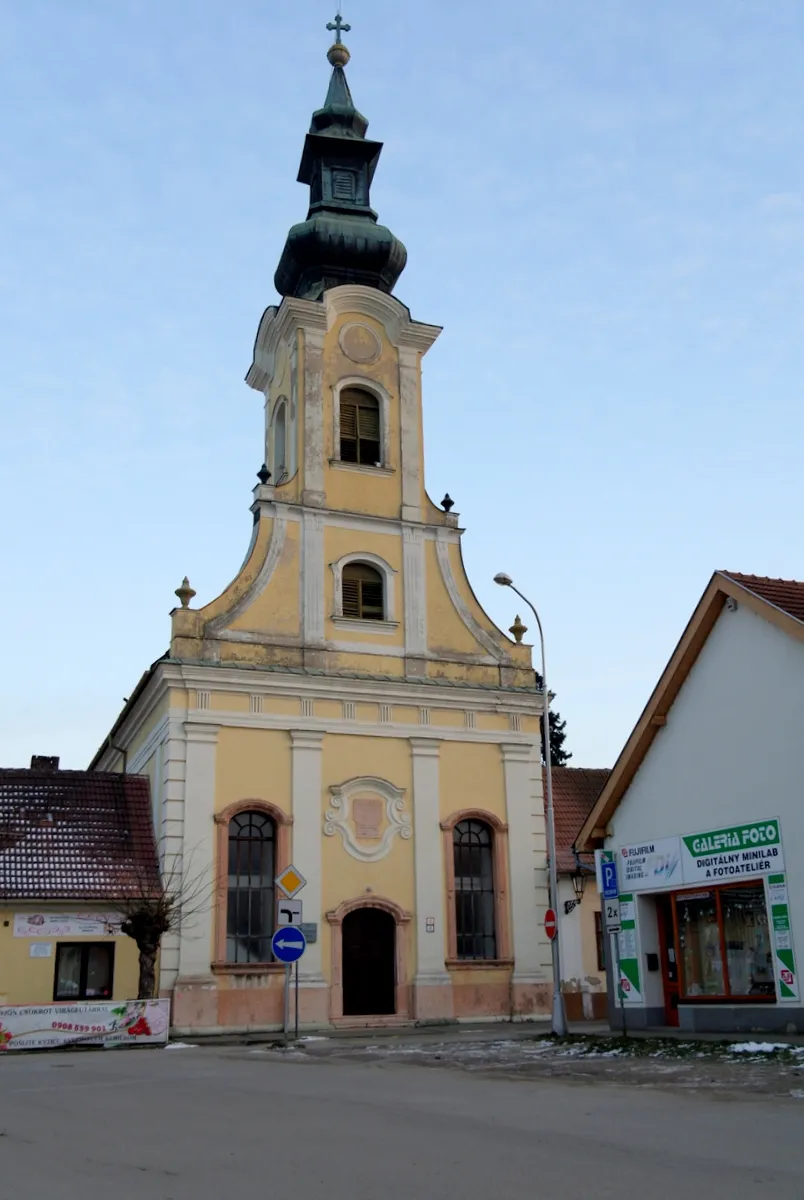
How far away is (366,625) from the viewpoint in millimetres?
30156

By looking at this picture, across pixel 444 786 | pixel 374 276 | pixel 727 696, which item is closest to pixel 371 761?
pixel 444 786

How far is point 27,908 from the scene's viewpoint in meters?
26.1

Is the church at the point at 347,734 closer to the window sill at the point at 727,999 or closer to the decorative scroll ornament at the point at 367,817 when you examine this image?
the decorative scroll ornament at the point at 367,817

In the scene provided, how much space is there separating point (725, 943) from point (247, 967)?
37.0 ft

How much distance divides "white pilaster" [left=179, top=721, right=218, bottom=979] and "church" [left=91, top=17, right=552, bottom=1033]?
1.7 inches

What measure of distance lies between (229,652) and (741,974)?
1396 centimetres

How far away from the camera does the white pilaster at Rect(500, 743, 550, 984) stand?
2925cm

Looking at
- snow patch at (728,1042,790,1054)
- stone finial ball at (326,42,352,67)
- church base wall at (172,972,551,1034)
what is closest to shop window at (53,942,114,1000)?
church base wall at (172,972,551,1034)

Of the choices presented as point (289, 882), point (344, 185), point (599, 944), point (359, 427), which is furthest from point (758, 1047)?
point (344, 185)

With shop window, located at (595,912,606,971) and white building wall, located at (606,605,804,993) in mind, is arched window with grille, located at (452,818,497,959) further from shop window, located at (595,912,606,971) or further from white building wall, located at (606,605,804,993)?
white building wall, located at (606,605,804,993)

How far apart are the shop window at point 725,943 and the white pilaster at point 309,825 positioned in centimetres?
976

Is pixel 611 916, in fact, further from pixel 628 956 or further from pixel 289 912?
pixel 289 912

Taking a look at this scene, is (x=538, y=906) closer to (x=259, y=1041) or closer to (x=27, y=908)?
(x=259, y=1041)

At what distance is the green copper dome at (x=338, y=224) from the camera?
34062 millimetres
